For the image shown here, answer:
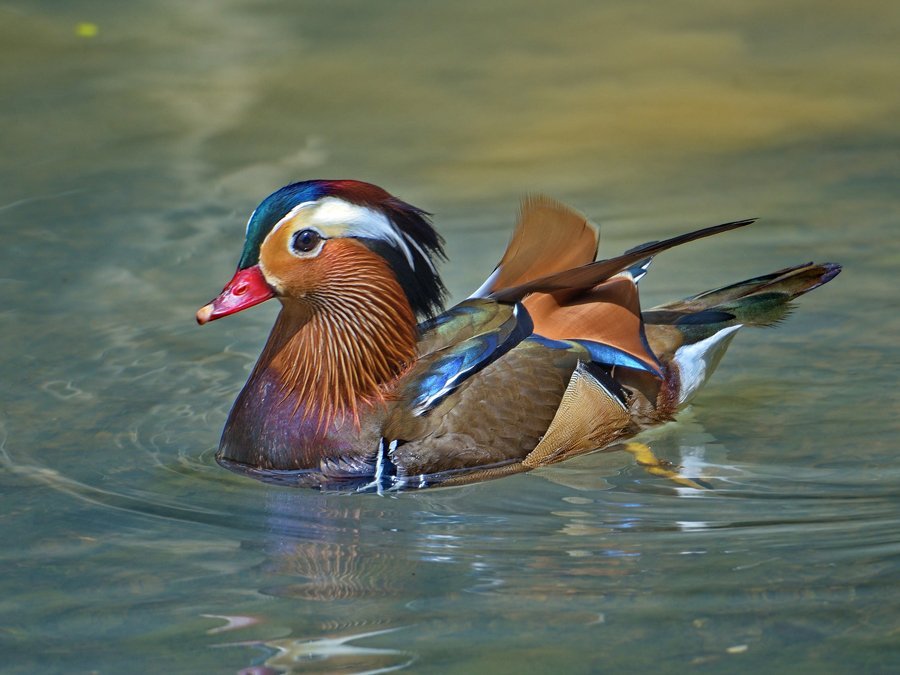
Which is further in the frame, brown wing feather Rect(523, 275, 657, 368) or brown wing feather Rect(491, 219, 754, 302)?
brown wing feather Rect(523, 275, 657, 368)

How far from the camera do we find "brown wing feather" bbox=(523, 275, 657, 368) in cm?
601

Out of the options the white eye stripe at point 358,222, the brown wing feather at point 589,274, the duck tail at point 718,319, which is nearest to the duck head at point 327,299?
the white eye stripe at point 358,222

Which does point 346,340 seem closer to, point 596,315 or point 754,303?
Result: point 596,315

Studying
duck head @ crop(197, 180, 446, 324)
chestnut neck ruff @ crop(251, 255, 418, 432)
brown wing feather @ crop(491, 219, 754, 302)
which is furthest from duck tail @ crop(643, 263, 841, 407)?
chestnut neck ruff @ crop(251, 255, 418, 432)

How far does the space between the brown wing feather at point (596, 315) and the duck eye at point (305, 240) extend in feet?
2.88

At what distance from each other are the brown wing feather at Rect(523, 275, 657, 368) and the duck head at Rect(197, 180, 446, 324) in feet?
1.40

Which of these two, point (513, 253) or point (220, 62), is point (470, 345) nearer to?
point (513, 253)

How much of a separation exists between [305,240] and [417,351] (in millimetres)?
638

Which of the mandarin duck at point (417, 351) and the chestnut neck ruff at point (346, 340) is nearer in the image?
the mandarin duck at point (417, 351)

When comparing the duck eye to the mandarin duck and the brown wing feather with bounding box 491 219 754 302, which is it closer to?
the mandarin duck

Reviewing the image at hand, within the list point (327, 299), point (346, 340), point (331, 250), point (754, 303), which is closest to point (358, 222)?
point (331, 250)

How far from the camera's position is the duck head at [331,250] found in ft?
18.5

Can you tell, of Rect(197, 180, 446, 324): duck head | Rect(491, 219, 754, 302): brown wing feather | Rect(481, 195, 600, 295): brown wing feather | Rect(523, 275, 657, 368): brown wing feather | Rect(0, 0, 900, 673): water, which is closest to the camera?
Rect(0, 0, 900, 673): water

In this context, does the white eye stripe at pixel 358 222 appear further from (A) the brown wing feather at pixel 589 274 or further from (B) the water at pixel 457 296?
(B) the water at pixel 457 296
